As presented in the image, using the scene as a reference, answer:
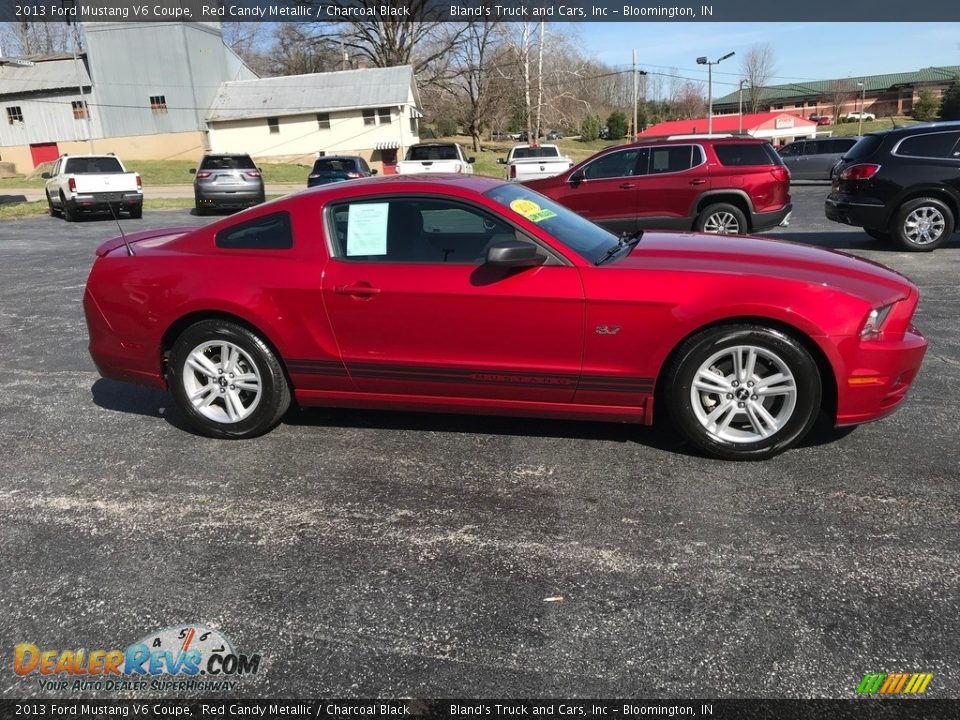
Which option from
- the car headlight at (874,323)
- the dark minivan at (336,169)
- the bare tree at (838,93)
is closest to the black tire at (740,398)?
the car headlight at (874,323)

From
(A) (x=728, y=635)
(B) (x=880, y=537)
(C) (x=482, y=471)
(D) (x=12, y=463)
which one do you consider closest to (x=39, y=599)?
(D) (x=12, y=463)

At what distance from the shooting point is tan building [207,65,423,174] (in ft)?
148

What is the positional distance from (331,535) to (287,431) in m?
1.40

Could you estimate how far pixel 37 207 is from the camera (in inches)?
894

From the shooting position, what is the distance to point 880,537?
3.13 metres

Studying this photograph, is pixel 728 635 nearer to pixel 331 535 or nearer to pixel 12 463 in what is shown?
pixel 331 535

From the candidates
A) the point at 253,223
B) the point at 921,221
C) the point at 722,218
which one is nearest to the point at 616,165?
the point at 722,218

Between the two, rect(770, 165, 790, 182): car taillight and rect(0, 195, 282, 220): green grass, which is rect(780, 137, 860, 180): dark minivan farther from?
rect(0, 195, 282, 220): green grass

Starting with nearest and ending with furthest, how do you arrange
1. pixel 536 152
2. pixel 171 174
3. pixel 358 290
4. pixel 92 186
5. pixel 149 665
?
1. pixel 149 665
2. pixel 358 290
3. pixel 92 186
4. pixel 536 152
5. pixel 171 174

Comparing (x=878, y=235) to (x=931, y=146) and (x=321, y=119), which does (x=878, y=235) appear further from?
(x=321, y=119)

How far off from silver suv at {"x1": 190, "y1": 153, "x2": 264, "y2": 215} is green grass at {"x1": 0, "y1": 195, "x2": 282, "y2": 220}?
111 inches

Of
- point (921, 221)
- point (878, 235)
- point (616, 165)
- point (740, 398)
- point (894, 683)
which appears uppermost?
point (616, 165)

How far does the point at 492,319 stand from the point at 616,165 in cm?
804

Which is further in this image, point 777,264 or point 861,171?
point 861,171
